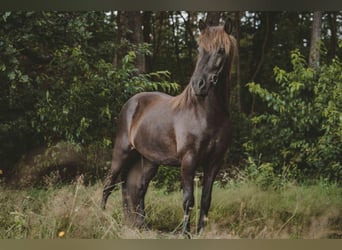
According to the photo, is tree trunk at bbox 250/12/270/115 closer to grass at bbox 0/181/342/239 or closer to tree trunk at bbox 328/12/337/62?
tree trunk at bbox 328/12/337/62

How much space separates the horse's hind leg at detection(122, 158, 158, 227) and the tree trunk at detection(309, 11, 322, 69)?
1481mm

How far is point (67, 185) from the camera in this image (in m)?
4.91

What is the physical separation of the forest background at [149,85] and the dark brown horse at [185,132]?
0.34 feet

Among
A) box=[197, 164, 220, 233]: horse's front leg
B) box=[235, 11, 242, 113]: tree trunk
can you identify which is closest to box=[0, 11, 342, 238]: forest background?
box=[235, 11, 242, 113]: tree trunk

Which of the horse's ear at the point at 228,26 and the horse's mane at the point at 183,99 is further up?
the horse's ear at the point at 228,26

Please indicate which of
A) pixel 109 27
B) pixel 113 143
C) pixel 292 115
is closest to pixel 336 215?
pixel 292 115

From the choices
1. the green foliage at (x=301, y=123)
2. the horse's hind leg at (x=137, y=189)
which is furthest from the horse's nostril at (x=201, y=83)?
the horse's hind leg at (x=137, y=189)

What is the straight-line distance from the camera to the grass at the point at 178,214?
478cm

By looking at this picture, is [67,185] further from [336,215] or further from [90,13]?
[336,215]

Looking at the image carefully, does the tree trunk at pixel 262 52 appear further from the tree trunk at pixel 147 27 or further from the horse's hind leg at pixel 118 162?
the horse's hind leg at pixel 118 162

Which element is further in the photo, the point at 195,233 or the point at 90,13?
the point at 90,13

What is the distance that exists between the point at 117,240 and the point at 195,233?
580 millimetres

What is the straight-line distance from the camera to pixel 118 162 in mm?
4949

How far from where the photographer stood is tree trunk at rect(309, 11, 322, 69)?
499 cm
